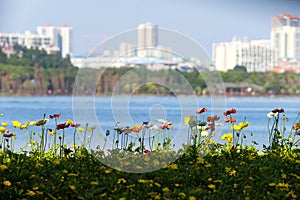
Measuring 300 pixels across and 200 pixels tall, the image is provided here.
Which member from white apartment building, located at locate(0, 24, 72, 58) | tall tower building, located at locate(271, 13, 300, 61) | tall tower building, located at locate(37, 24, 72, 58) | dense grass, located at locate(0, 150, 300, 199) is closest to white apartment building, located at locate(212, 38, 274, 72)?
tall tower building, located at locate(271, 13, 300, 61)

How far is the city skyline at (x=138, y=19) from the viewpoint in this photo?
38344 millimetres

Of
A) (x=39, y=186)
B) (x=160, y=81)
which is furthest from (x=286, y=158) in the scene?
(x=39, y=186)

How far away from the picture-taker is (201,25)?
1540 inches

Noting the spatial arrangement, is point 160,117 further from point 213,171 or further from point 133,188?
point 133,188

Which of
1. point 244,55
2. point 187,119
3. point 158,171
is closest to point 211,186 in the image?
point 158,171

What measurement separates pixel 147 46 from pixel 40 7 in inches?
1707

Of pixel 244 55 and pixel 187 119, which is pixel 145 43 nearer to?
pixel 187 119

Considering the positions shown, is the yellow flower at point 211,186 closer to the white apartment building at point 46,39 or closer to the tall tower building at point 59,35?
the white apartment building at point 46,39

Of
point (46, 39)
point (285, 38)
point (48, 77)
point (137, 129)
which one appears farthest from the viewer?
point (285, 38)

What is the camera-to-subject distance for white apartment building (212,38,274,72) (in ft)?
130

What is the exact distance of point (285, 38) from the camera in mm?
47500

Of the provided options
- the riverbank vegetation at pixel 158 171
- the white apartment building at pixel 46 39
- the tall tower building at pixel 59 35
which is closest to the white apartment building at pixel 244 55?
the white apartment building at pixel 46 39

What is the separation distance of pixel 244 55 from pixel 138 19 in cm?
773

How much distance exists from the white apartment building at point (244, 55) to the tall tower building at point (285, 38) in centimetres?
189
